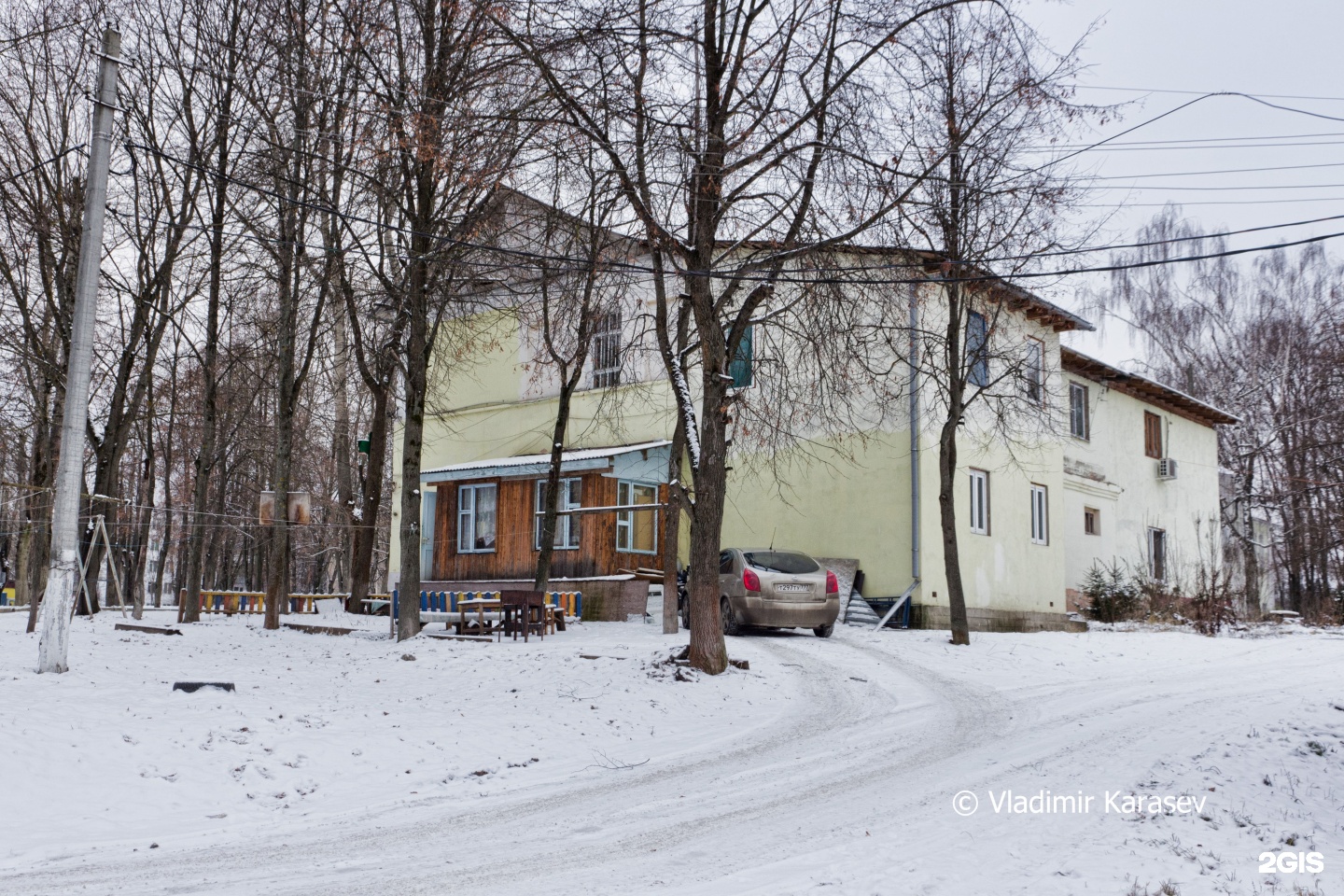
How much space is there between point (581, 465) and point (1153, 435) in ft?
63.6

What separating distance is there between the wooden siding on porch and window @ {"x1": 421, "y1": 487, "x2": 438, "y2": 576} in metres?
0.17

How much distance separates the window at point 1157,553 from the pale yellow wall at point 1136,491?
0.87 ft

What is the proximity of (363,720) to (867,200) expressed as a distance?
8406 mm

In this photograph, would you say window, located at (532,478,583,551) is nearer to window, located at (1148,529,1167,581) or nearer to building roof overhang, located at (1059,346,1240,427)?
building roof overhang, located at (1059,346,1240,427)

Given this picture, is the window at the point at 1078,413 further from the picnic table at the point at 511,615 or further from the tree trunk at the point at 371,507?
the tree trunk at the point at 371,507

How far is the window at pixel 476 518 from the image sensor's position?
88.2 ft

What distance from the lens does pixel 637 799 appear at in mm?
8484

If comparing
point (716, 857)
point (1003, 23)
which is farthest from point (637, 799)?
point (1003, 23)

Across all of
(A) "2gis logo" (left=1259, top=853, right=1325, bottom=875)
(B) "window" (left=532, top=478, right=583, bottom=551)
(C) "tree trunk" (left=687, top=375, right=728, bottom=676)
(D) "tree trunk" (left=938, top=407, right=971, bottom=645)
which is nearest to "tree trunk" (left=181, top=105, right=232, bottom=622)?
(B) "window" (left=532, top=478, right=583, bottom=551)

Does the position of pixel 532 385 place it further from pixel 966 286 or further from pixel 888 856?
pixel 888 856

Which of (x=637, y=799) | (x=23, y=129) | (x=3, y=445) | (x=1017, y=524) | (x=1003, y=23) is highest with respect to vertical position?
(x=23, y=129)

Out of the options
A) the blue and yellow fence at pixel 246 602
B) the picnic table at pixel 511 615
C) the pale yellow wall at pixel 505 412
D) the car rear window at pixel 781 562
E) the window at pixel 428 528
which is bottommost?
the blue and yellow fence at pixel 246 602

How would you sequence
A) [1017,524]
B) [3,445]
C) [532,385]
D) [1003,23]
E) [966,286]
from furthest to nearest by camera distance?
[3,445] < [532,385] < [1017,524] < [966,286] < [1003,23]

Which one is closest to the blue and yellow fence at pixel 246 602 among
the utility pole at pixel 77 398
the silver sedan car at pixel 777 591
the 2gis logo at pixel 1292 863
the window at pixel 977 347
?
the silver sedan car at pixel 777 591
